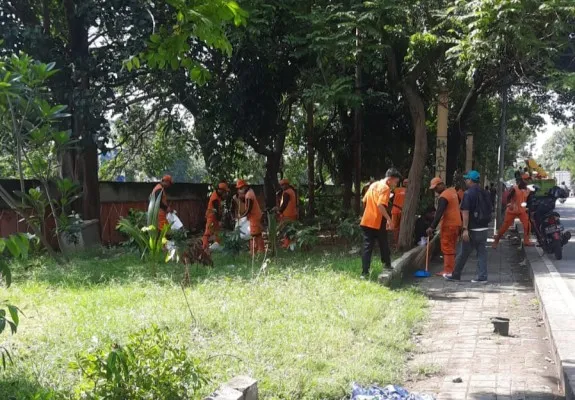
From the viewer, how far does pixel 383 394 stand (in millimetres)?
4699

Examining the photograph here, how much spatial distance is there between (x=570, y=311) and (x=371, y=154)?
12.6 m

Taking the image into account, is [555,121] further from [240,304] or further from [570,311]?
[240,304]

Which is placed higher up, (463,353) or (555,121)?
(555,121)

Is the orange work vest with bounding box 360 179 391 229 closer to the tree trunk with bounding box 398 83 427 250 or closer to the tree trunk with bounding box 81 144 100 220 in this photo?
the tree trunk with bounding box 398 83 427 250

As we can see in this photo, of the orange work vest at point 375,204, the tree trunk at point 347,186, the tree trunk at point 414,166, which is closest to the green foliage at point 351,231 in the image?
the tree trunk at point 414,166

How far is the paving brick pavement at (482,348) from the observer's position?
525 cm

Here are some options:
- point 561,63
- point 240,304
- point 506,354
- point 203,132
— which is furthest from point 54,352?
point 561,63

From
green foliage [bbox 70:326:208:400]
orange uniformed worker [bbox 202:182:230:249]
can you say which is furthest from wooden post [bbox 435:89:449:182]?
green foliage [bbox 70:326:208:400]

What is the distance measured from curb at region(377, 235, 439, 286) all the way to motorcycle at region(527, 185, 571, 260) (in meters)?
2.10

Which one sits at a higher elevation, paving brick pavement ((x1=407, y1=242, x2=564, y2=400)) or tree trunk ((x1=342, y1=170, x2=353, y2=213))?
tree trunk ((x1=342, y1=170, x2=353, y2=213))

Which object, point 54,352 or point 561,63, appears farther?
point 561,63

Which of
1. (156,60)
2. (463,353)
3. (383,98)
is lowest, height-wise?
(463,353)

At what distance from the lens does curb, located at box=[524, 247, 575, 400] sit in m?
5.21

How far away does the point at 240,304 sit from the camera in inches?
276
